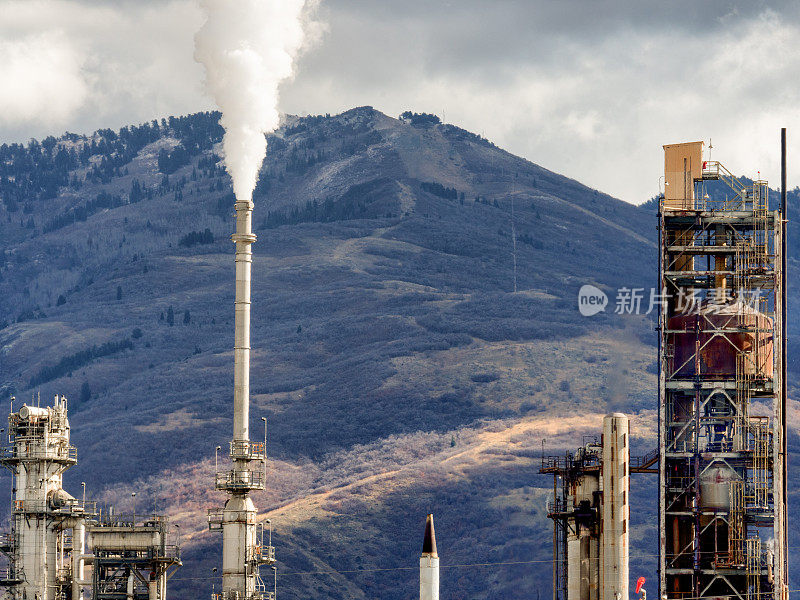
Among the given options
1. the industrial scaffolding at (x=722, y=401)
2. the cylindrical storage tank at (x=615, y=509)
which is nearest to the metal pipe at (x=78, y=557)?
the cylindrical storage tank at (x=615, y=509)

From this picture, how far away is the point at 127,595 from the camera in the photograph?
8012cm

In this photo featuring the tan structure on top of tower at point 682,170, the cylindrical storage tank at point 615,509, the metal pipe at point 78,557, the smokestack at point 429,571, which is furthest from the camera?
the metal pipe at point 78,557

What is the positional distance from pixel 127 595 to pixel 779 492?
3312 cm

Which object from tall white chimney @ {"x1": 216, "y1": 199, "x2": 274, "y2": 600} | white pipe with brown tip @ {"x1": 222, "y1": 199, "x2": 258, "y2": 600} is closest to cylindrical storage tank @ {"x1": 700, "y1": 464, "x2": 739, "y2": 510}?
tall white chimney @ {"x1": 216, "y1": 199, "x2": 274, "y2": 600}

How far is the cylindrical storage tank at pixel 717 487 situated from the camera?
227 feet

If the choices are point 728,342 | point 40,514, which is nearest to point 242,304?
point 40,514

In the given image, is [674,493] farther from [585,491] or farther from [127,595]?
[127,595]

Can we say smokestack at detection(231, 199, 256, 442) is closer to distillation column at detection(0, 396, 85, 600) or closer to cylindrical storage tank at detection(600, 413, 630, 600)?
distillation column at detection(0, 396, 85, 600)

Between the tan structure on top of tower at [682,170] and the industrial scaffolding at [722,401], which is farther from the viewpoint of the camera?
the tan structure on top of tower at [682,170]

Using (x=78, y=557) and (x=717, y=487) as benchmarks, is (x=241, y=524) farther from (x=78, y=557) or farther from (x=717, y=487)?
(x=717, y=487)

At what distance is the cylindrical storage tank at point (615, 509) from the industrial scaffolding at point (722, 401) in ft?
5.68

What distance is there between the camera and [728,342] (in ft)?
234

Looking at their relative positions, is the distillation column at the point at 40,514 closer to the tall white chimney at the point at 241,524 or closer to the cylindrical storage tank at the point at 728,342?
the tall white chimney at the point at 241,524

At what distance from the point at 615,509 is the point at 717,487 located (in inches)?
183
